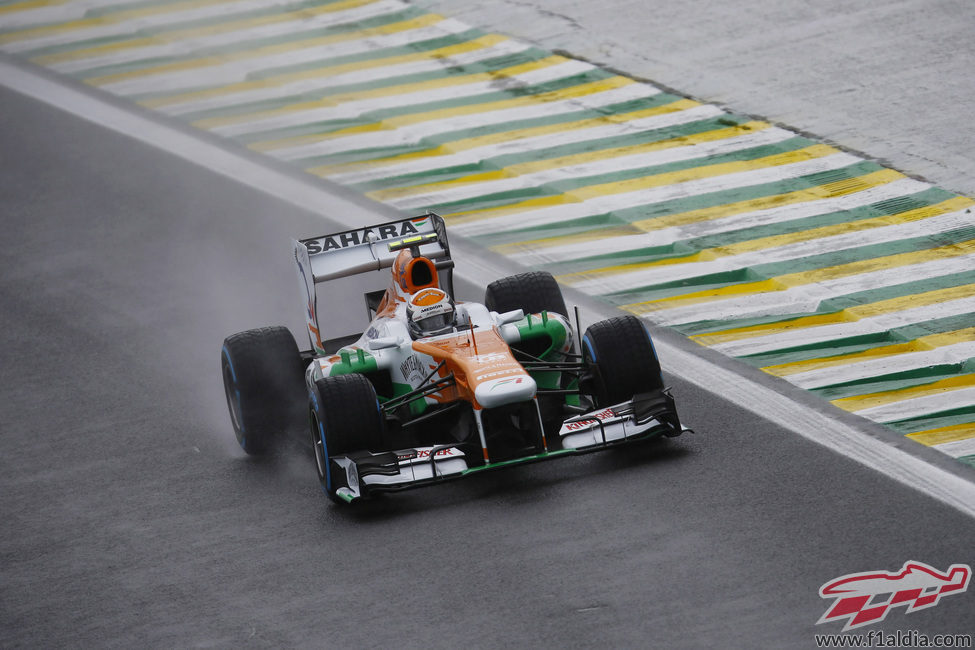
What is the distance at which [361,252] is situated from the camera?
12945 mm

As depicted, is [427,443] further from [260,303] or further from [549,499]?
[260,303]

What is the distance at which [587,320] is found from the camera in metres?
14.6

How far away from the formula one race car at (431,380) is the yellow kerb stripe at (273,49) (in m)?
11.4

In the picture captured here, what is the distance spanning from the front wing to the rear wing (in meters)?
2.19

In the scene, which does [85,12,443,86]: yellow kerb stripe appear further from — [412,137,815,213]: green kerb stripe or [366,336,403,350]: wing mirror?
[366,336,403,350]: wing mirror

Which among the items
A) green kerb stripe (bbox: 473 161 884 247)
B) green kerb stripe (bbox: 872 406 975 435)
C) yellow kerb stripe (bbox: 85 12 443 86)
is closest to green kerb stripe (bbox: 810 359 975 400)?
green kerb stripe (bbox: 872 406 975 435)

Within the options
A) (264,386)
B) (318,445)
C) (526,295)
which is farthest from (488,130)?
(318,445)

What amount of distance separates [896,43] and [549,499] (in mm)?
12167

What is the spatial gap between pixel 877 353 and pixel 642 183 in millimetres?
5218

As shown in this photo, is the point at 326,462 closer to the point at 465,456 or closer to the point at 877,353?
the point at 465,456

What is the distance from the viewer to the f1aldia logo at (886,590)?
9102mm

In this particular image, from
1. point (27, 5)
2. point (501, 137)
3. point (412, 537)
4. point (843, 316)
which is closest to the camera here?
point (412, 537)

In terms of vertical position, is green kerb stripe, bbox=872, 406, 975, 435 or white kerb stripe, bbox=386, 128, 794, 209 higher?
white kerb stripe, bbox=386, 128, 794, 209

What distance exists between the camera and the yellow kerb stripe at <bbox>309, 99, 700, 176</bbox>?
19344mm
